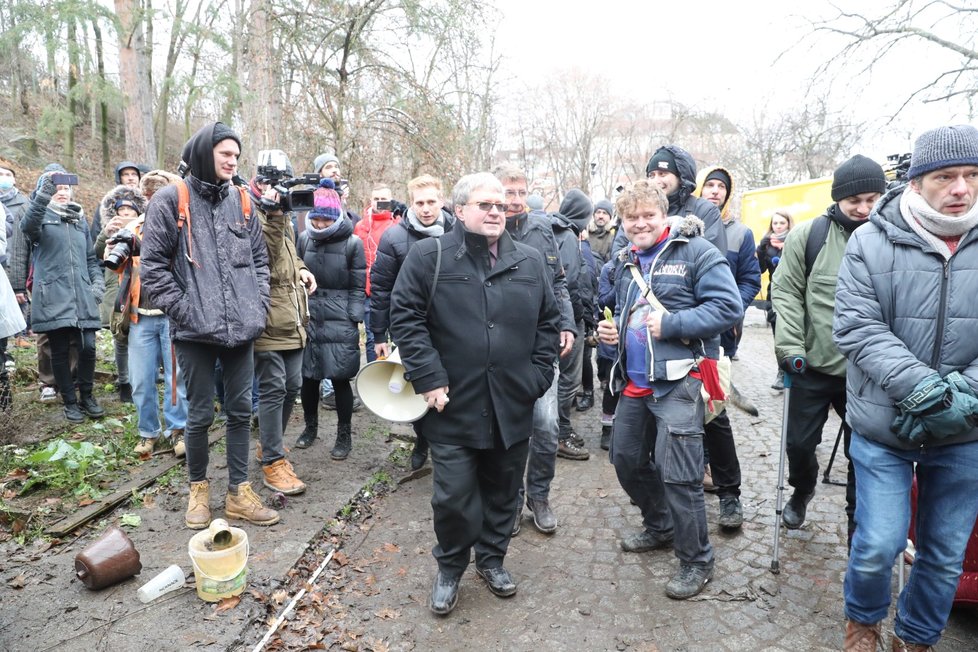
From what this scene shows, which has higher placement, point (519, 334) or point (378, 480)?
point (519, 334)

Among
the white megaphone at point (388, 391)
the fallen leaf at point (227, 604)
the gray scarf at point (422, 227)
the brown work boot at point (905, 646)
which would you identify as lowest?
the fallen leaf at point (227, 604)

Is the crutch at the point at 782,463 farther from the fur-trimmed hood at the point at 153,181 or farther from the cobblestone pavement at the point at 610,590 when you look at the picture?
the fur-trimmed hood at the point at 153,181

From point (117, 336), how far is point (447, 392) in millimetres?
3402

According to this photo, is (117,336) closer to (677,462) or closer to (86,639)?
(86,639)

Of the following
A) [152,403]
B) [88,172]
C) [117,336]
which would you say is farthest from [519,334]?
[88,172]

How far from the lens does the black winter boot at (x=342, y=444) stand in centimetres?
496

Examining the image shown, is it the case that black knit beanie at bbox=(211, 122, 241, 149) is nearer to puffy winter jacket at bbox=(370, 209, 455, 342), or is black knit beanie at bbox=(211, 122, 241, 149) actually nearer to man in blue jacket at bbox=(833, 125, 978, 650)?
puffy winter jacket at bbox=(370, 209, 455, 342)

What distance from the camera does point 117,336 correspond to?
4.91m

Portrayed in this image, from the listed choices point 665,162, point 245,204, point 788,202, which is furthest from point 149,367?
point 788,202

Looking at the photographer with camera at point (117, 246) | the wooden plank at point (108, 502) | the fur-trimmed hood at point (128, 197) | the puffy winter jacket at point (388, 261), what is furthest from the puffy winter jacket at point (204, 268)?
the fur-trimmed hood at point (128, 197)

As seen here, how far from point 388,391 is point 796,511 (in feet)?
8.67

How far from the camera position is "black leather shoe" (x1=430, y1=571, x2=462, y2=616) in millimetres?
3066

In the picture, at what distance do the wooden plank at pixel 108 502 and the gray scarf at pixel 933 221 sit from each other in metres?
4.60

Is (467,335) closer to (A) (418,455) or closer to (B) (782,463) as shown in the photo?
(B) (782,463)
